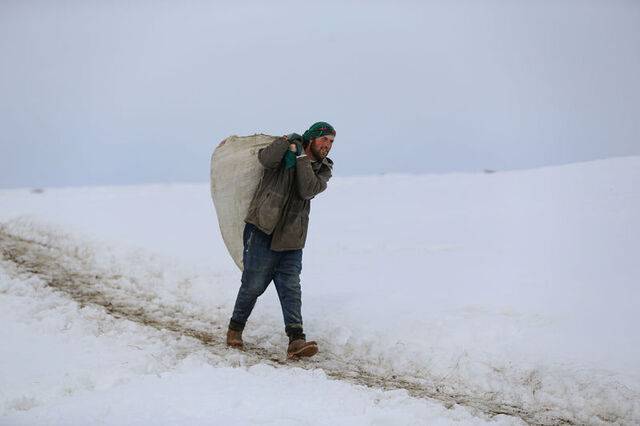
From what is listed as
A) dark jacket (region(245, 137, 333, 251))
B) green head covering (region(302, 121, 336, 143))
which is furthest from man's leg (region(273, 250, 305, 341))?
green head covering (region(302, 121, 336, 143))

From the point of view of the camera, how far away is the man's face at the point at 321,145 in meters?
4.90

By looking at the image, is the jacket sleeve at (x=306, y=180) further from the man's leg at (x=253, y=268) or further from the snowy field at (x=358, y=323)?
the snowy field at (x=358, y=323)

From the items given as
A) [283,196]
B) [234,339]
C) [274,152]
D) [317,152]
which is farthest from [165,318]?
[317,152]

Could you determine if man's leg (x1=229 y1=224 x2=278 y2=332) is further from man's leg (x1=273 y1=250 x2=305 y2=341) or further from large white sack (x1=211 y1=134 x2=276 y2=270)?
large white sack (x1=211 y1=134 x2=276 y2=270)

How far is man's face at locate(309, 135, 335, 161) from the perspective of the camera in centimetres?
490

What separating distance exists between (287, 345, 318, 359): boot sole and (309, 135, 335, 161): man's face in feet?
5.31

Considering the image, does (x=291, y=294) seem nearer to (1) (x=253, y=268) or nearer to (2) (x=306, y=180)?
(1) (x=253, y=268)

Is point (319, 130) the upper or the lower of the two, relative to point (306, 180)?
upper

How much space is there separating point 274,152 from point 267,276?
3.69ft

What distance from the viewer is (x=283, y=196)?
493cm

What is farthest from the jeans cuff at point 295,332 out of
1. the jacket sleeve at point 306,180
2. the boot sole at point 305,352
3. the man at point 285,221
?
the jacket sleeve at point 306,180

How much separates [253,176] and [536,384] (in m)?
2.90

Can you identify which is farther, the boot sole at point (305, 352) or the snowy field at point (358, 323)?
the boot sole at point (305, 352)

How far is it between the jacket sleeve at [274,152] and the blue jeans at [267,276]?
0.61 m
